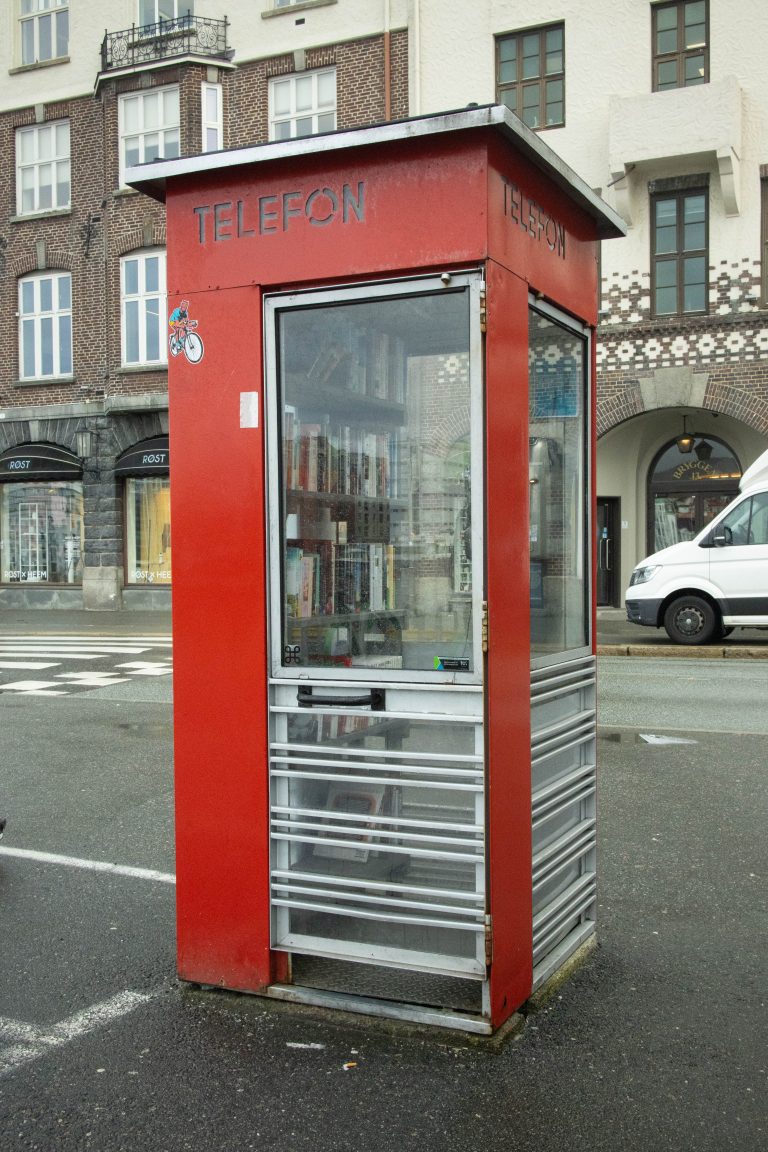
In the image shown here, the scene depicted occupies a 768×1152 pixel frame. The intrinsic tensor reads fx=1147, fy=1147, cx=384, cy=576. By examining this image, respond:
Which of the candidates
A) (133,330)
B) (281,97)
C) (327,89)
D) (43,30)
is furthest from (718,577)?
(43,30)

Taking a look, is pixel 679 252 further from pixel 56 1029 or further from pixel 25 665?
pixel 56 1029

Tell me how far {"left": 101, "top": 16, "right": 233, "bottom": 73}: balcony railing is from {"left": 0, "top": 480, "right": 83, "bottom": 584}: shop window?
969 cm

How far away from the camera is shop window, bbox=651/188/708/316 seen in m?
21.8

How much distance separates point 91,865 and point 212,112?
23.0 metres

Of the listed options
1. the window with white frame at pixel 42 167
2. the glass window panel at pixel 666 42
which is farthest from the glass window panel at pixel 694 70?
the window with white frame at pixel 42 167

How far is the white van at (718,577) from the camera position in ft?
52.1

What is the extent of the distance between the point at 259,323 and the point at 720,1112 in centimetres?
278

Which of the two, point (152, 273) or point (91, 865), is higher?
point (152, 273)

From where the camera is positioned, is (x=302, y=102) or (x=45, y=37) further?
(x=45, y=37)

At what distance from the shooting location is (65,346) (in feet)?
89.1

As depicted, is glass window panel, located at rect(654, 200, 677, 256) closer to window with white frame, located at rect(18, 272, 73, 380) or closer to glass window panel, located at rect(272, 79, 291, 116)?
glass window panel, located at rect(272, 79, 291, 116)

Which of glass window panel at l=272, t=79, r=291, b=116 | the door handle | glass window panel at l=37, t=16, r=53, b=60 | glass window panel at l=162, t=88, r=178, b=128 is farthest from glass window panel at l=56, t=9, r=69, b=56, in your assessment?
the door handle

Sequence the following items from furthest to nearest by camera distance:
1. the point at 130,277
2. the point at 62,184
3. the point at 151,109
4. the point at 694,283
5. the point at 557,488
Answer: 1. the point at 62,184
2. the point at 130,277
3. the point at 151,109
4. the point at 694,283
5. the point at 557,488

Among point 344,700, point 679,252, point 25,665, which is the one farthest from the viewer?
point 679,252
